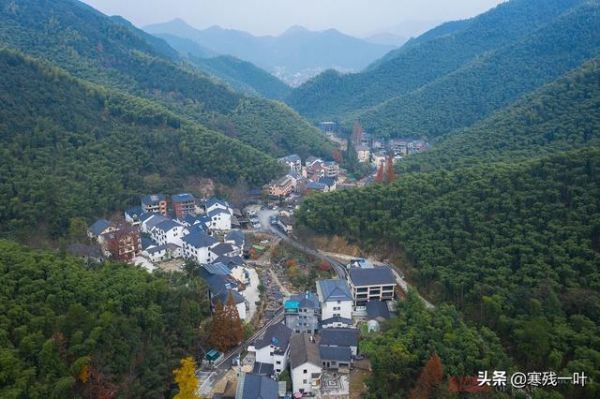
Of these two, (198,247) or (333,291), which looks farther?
(198,247)

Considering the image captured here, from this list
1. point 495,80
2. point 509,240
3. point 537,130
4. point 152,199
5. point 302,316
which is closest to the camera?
point 302,316

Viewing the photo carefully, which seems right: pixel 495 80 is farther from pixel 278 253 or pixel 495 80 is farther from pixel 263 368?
pixel 263 368

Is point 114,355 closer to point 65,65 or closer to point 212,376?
point 212,376

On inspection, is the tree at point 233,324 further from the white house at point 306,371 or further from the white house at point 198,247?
the white house at point 198,247

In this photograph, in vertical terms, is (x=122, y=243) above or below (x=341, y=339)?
above

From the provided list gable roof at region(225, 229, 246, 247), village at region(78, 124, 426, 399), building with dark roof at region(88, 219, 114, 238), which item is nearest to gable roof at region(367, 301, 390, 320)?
village at region(78, 124, 426, 399)

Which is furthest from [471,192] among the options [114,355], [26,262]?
→ [26,262]

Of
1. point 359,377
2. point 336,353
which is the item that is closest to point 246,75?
point 336,353
